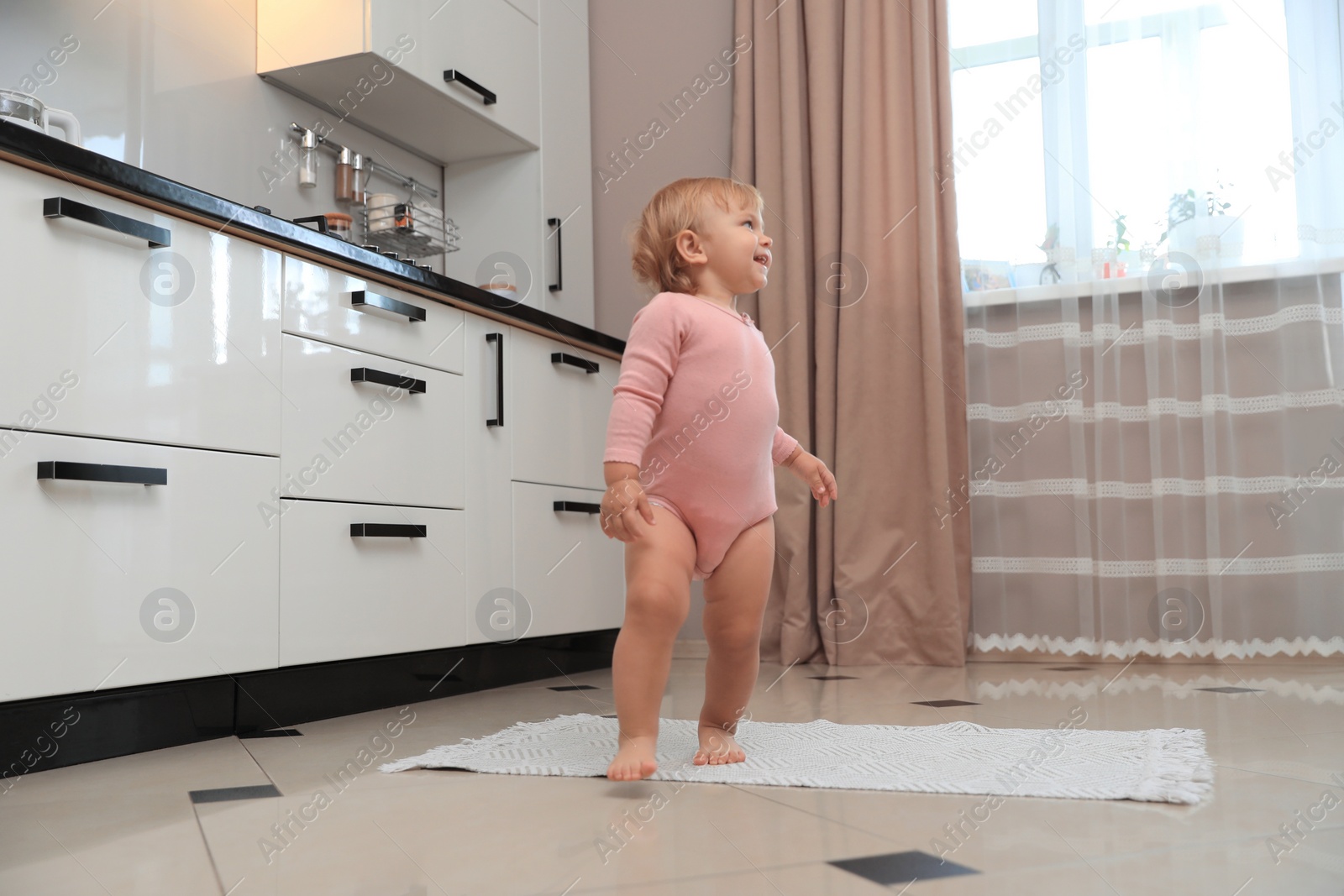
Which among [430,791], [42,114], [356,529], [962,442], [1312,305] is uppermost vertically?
[42,114]

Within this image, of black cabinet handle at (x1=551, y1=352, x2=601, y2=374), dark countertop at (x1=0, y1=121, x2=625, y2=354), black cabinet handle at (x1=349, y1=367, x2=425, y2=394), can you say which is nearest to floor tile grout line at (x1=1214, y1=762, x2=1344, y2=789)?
black cabinet handle at (x1=349, y1=367, x2=425, y2=394)

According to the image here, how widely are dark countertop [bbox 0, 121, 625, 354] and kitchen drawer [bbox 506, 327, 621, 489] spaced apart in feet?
0.35

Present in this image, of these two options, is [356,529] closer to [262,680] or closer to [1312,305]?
[262,680]

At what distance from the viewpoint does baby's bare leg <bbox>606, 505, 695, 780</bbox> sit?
4.17 feet

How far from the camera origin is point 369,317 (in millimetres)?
1879

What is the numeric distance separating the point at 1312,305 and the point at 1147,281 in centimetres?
Result: 35

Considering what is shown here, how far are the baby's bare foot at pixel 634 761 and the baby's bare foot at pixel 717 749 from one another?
0.24 feet

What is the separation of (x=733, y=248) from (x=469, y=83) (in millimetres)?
1456

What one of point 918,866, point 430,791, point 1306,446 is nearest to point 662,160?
point 1306,446

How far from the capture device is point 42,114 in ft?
5.62

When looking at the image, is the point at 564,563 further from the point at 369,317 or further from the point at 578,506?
the point at 369,317

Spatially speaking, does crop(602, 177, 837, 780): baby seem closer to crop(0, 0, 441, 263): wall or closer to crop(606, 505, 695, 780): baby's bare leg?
crop(606, 505, 695, 780): baby's bare leg

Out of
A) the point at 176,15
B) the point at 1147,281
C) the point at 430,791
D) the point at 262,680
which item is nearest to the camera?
the point at 430,791

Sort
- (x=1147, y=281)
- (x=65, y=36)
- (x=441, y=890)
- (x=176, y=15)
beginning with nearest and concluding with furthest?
(x=441, y=890)
(x=65, y=36)
(x=176, y=15)
(x=1147, y=281)
